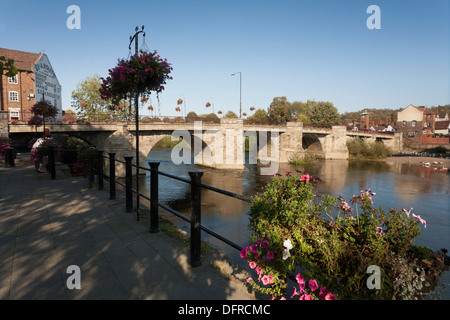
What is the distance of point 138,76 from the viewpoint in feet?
17.3

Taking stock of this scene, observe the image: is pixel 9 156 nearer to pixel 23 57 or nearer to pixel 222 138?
pixel 222 138

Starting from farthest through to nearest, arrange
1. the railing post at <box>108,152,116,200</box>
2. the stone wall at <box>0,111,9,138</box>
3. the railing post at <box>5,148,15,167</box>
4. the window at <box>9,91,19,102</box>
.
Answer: the window at <box>9,91,19,102</box> < the stone wall at <box>0,111,9,138</box> < the railing post at <box>5,148,15,167</box> < the railing post at <box>108,152,116,200</box>

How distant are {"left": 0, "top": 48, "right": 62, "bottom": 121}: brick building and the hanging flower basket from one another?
3208cm

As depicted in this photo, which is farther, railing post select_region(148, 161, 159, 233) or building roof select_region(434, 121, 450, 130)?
building roof select_region(434, 121, 450, 130)

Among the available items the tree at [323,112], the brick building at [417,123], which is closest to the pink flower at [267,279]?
the tree at [323,112]

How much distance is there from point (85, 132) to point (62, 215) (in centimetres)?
2164

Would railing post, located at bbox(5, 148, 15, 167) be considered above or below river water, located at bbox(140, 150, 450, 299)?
above

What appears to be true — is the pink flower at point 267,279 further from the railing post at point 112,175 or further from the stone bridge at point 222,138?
the stone bridge at point 222,138

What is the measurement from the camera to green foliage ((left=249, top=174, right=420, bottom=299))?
2386 mm

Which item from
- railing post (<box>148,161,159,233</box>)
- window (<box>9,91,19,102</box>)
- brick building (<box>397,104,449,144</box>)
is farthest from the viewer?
brick building (<box>397,104,449,144</box>)

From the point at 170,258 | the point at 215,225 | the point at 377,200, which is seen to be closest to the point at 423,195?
the point at 377,200

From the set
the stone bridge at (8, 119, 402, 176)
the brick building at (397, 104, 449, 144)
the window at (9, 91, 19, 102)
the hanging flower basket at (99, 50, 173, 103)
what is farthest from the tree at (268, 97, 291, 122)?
the hanging flower basket at (99, 50, 173, 103)

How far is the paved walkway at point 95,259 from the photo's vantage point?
8.94ft

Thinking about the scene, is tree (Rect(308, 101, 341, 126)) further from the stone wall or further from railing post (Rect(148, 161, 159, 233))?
railing post (Rect(148, 161, 159, 233))
